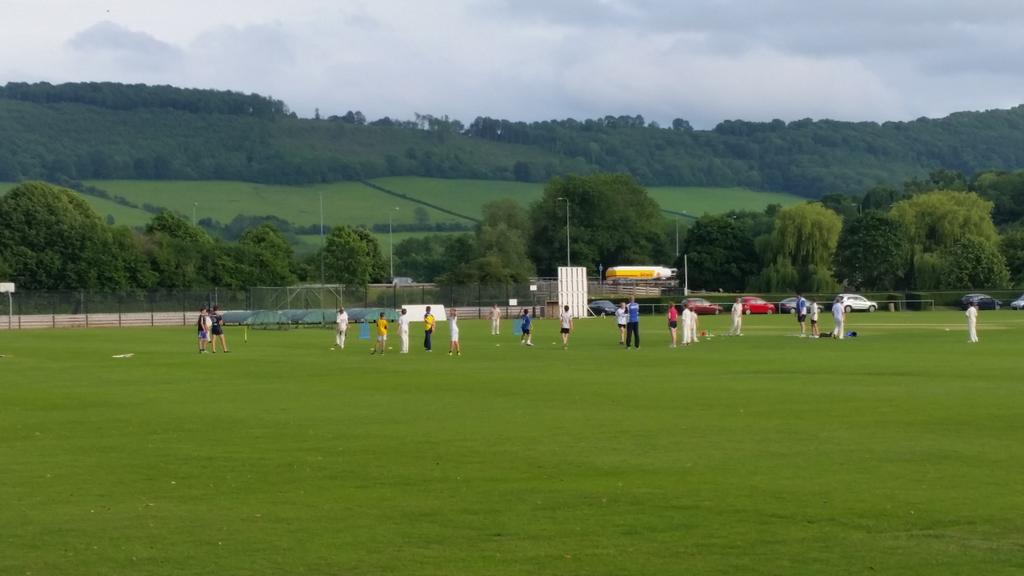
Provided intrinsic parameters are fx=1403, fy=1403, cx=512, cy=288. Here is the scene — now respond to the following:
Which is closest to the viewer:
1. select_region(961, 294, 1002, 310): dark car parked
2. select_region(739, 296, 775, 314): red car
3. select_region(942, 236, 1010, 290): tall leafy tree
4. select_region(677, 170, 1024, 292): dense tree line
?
select_region(739, 296, 775, 314): red car

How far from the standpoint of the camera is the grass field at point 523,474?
40.3 feet

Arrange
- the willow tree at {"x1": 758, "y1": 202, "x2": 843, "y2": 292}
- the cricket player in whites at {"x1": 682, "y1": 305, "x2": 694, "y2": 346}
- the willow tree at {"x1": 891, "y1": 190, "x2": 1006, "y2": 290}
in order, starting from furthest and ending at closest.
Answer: the willow tree at {"x1": 758, "y1": 202, "x2": 843, "y2": 292}, the willow tree at {"x1": 891, "y1": 190, "x2": 1006, "y2": 290}, the cricket player in whites at {"x1": 682, "y1": 305, "x2": 694, "y2": 346}

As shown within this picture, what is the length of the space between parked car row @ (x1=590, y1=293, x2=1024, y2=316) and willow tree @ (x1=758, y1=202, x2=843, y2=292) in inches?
710

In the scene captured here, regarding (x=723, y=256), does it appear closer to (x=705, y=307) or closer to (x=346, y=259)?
(x=346, y=259)

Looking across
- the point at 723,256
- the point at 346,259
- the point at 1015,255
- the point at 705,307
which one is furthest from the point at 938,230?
the point at 346,259

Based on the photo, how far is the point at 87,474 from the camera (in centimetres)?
1748

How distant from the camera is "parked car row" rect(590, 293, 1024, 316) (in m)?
100

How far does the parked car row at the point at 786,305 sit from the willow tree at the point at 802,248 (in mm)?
18027

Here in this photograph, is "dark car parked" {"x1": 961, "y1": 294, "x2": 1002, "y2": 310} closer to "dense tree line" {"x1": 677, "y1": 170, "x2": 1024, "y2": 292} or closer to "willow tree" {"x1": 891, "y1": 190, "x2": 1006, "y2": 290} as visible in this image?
"dense tree line" {"x1": 677, "y1": 170, "x2": 1024, "y2": 292}

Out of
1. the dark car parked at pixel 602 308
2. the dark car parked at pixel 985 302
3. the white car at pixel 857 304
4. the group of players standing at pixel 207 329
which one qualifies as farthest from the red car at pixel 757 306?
the group of players standing at pixel 207 329

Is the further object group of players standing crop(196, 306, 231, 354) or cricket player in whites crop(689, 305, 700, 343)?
cricket player in whites crop(689, 305, 700, 343)

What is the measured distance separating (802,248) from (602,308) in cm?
2784

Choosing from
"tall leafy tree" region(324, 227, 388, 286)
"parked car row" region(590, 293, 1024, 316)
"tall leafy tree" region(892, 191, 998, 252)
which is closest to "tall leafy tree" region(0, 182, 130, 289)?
"tall leafy tree" region(324, 227, 388, 286)

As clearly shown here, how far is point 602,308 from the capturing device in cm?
10488
